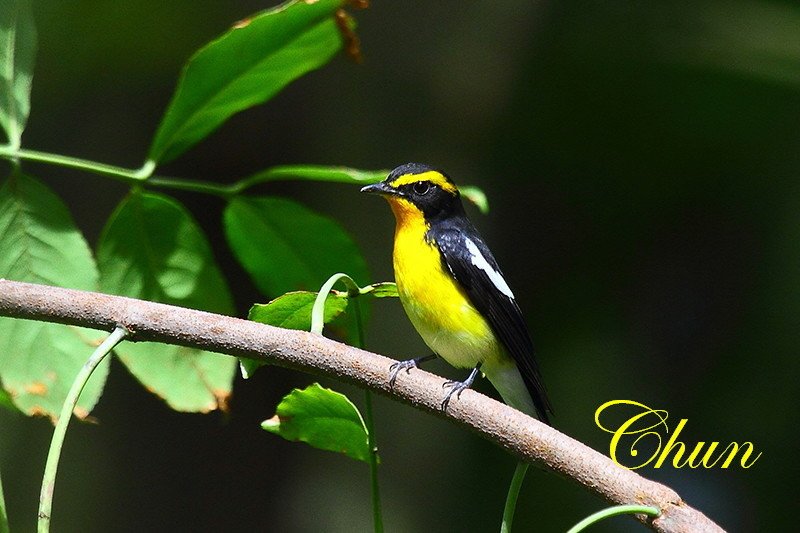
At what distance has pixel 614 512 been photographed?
975 millimetres

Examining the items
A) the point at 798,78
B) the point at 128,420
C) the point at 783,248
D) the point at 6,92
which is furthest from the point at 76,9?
the point at 783,248

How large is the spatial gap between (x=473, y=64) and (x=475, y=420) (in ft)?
9.38

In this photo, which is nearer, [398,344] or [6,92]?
[6,92]

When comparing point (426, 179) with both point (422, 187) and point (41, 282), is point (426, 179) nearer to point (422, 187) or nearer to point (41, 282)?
point (422, 187)

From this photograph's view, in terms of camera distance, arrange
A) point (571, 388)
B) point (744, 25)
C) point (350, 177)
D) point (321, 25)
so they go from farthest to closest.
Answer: point (571, 388)
point (744, 25)
point (321, 25)
point (350, 177)

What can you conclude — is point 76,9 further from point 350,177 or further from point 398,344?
point 350,177

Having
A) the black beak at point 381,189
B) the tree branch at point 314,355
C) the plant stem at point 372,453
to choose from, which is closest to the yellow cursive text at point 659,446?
the tree branch at point 314,355

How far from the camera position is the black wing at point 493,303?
217 cm

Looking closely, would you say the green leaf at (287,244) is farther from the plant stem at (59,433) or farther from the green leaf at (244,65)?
the plant stem at (59,433)

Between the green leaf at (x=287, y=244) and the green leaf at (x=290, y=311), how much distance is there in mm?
310

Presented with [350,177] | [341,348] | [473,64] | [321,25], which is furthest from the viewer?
[473,64]

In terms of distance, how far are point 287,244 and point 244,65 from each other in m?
0.31

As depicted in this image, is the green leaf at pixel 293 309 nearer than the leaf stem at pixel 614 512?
No

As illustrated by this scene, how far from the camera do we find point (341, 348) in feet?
3.65
